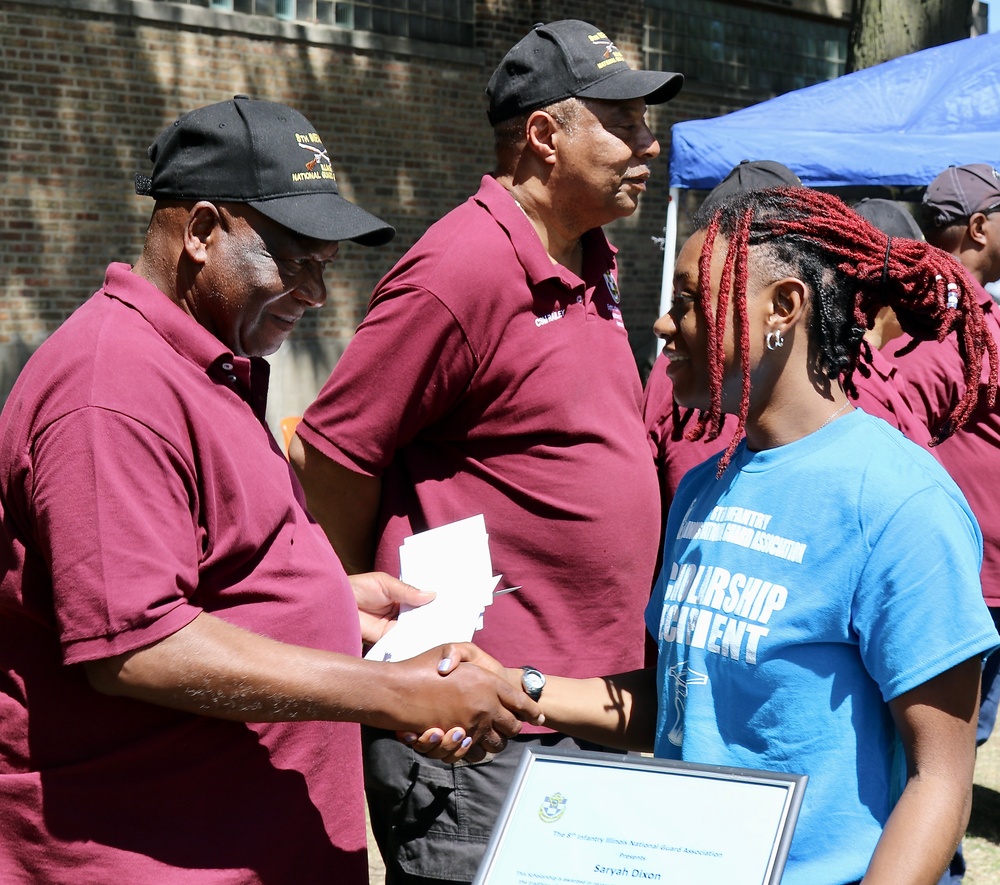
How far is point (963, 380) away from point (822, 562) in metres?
2.41

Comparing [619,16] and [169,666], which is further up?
[619,16]

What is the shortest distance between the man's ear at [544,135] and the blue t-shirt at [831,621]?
1448 mm

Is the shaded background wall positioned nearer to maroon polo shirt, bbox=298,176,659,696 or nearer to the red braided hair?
maroon polo shirt, bbox=298,176,659,696

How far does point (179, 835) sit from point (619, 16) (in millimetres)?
14291

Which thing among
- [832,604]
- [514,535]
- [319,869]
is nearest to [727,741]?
[832,604]

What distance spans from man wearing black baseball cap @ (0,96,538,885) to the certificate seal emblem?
1.40 feet

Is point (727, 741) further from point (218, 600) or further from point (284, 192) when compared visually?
point (284, 192)

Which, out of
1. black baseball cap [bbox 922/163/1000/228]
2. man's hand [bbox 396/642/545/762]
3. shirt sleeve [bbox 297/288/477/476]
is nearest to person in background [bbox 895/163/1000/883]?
black baseball cap [bbox 922/163/1000/228]

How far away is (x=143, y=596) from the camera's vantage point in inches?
72.6

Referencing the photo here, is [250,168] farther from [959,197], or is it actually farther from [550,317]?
[959,197]

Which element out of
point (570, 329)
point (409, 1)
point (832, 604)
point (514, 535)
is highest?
point (409, 1)

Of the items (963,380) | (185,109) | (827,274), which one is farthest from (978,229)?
(185,109)

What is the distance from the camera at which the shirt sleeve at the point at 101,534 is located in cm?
183

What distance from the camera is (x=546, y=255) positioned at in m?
3.10
